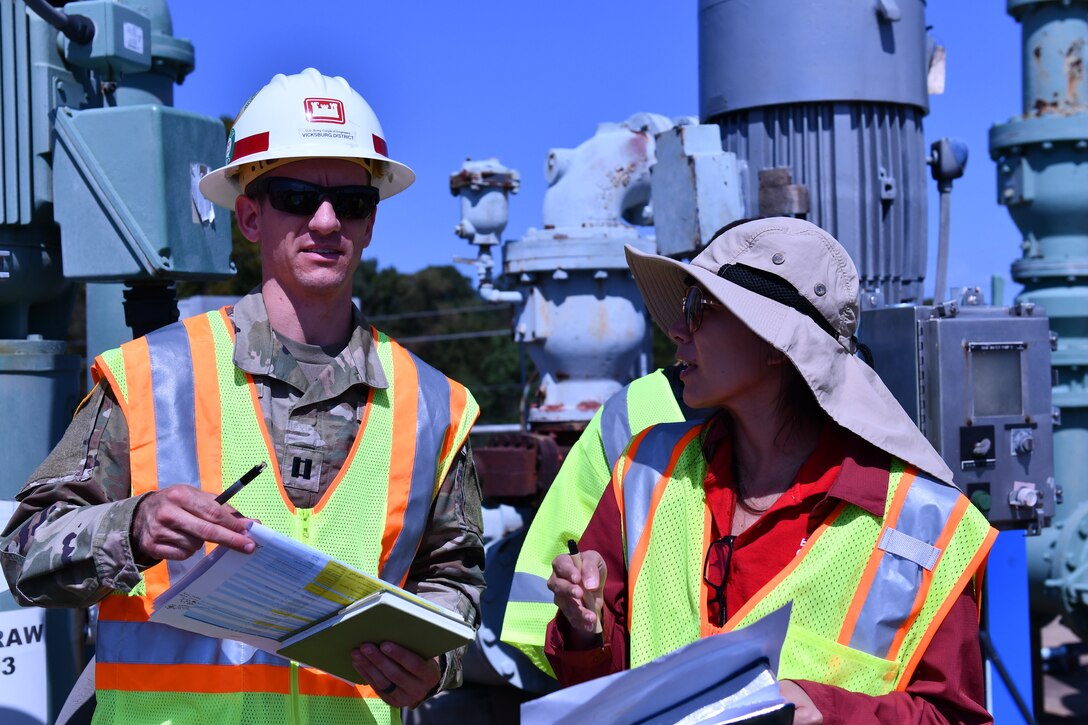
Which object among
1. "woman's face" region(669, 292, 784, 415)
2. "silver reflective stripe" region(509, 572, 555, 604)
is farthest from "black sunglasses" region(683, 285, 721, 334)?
"silver reflective stripe" region(509, 572, 555, 604)

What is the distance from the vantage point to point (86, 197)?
3.68 meters

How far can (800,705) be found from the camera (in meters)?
1.96

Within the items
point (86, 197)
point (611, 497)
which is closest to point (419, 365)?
point (611, 497)

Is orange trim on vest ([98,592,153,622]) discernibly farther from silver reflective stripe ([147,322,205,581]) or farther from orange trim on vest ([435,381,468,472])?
orange trim on vest ([435,381,468,472])

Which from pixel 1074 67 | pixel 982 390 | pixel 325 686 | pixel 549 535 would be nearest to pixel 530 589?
pixel 549 535

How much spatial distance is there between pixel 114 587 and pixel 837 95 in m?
3.47

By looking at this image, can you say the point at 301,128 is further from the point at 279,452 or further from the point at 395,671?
the point at 395,671

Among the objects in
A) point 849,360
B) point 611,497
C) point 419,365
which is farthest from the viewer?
point 419,365

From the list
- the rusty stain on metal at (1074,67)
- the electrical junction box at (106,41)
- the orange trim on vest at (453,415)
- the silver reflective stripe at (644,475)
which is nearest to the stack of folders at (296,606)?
the silver reflective stripe at (644,475)

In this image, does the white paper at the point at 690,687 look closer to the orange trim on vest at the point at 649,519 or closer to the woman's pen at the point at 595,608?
the woman's pen at the point at 595,608

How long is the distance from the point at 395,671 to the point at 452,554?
42 centimetres

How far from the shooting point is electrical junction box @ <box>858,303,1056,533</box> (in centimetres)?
429

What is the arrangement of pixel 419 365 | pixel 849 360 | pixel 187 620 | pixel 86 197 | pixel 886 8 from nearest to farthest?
pixel 187 620, pixel 849 360, pixel 419 365, pixel 86 197, pixel 886 8

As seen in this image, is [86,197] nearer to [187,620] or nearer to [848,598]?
[187,620]
